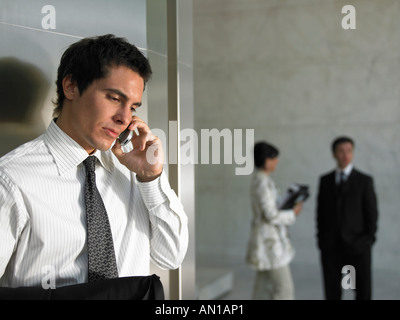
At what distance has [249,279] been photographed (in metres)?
6.72

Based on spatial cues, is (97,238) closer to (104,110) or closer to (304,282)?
(104,110)

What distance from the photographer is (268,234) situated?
4.09 metres

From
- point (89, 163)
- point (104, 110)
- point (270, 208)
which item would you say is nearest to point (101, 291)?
point (89, 163)

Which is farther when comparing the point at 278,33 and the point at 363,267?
the point at 278,33

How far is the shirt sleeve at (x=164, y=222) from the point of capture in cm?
145

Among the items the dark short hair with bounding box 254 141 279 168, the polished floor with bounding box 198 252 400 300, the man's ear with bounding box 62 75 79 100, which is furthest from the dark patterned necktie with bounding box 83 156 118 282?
the polished floor with bounding box 198 252 400 300

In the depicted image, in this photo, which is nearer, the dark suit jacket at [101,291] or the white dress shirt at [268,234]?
the dark suit jacket at [101,291]

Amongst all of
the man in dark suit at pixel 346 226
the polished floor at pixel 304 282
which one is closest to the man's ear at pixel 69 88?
the man in dark suit at pixel 346 226

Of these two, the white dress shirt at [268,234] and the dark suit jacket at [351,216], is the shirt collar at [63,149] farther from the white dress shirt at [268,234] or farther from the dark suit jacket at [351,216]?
the dark suit jacket at [351,216]

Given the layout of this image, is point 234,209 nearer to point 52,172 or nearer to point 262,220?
point 262,220

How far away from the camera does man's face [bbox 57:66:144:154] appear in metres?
1.41

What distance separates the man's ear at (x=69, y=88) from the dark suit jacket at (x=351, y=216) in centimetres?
307

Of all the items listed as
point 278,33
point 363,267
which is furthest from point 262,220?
Result: point 278,33
